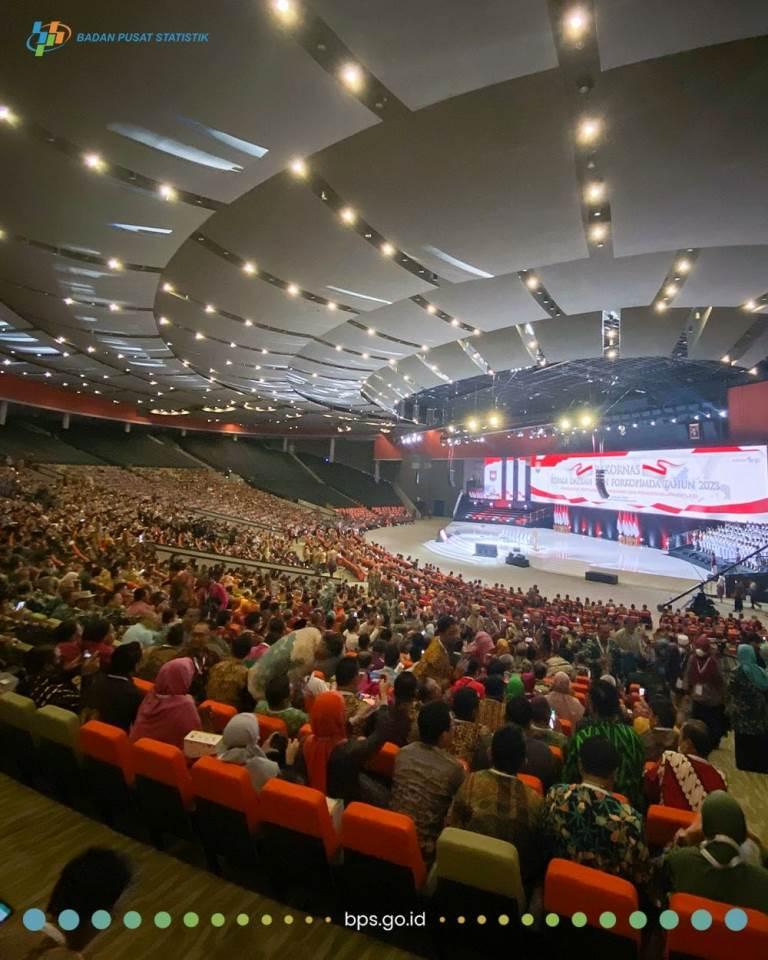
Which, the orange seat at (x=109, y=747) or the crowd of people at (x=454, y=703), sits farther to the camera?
the orange seat at (x=109, y=747)

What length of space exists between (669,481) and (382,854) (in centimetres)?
2093

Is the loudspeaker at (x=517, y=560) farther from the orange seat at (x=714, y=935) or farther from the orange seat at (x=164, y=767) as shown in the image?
the orange seat at (x=714, y=935)

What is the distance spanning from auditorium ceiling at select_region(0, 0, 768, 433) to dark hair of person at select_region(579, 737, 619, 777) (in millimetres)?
3945

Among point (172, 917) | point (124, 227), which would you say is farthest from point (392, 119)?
point (172, 917)

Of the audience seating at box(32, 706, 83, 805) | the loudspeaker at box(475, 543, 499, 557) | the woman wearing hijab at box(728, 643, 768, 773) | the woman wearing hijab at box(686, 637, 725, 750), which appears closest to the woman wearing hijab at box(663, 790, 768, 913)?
the woman wearing hijab at box(728, 643, 768, 773)

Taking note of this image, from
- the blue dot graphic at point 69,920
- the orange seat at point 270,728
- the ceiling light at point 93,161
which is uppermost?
the ceiling light at point 93,161

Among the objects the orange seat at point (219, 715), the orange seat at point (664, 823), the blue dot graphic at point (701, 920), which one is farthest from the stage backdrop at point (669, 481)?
the orange seat at point (219, 715)

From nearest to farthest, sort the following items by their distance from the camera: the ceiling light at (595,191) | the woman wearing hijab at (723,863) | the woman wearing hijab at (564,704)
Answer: the woman wearing hijab at (723,863)
the woman wearing hijab at (564,704)
the ceiling light at (595,191)

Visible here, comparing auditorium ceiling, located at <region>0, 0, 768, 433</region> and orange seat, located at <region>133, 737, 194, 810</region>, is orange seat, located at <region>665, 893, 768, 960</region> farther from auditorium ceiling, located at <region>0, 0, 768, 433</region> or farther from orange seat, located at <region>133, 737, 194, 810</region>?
auditorium ceiling, located at <region>0, 0, 768, 433</region>

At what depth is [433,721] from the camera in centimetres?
230

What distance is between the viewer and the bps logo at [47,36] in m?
2.86

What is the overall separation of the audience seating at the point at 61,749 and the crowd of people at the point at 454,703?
0.97 feet

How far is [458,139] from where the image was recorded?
152 inches

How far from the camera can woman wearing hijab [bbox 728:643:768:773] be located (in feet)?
14.1
